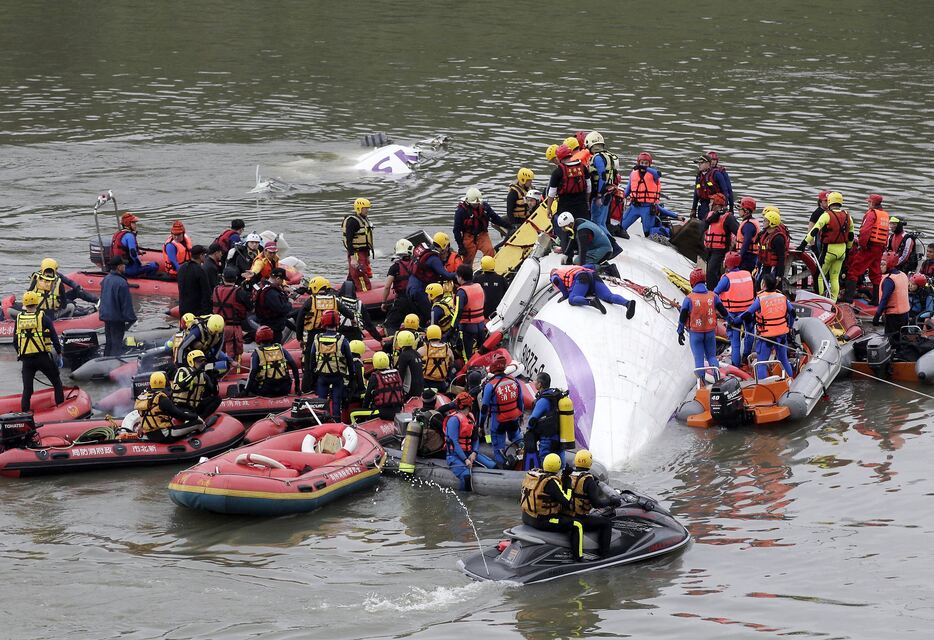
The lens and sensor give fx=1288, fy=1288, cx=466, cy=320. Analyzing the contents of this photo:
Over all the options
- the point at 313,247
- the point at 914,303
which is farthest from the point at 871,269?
the point at 313,247

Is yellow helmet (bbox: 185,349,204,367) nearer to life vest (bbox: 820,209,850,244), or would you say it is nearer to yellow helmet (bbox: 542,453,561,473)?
yellow helmet (bbox: 542,453,561,473)

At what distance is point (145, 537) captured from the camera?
12.6 metres

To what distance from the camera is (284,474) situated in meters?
13.1

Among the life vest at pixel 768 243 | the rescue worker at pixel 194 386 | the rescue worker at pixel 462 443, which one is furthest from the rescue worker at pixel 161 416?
the life vest at pixel 768 243

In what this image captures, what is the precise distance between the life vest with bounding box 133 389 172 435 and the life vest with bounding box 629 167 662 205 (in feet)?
28.2

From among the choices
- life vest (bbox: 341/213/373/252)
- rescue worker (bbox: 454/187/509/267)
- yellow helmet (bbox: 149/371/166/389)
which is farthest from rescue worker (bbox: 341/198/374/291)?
yellow helmet (bbox: 149/371/166/389)

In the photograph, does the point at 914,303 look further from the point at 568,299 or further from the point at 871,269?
the point at 568,299

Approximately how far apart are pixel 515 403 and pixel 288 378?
11.5 ft

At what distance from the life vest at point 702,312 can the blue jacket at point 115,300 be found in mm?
7475

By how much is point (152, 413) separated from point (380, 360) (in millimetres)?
2575

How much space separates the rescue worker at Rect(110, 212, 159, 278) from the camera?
66.4 ft

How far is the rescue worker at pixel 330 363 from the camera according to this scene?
48.8 ft

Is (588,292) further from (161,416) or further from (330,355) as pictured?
(161,416)

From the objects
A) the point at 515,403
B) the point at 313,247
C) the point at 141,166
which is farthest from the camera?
the point at 141,166
